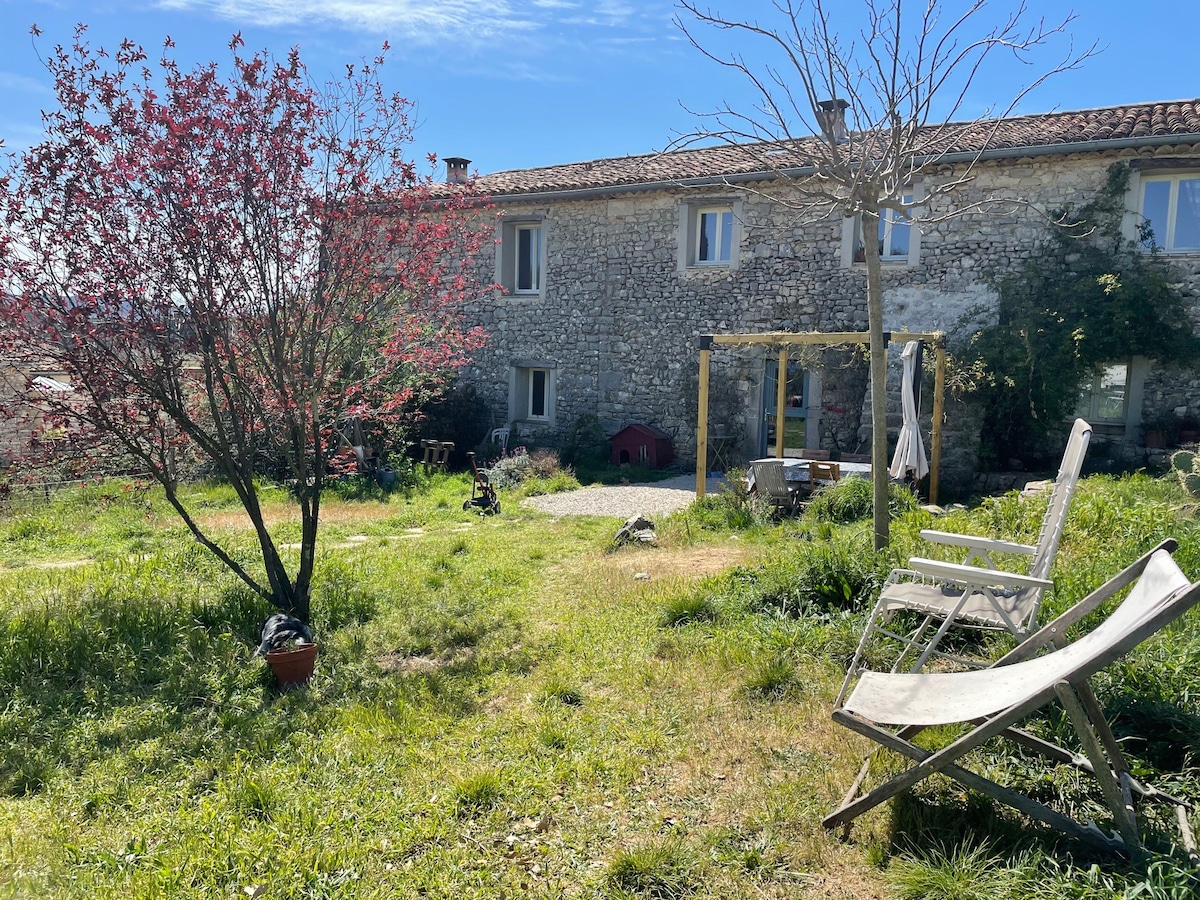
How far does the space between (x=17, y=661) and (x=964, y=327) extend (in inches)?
463

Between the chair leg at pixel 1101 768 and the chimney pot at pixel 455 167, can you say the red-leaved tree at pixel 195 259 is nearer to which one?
the chair leg at pixel 1101 768

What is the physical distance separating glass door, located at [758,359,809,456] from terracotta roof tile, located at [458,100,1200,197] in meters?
3.42

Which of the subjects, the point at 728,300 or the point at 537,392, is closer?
the point at 728,300

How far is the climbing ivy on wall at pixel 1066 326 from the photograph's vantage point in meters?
10.8

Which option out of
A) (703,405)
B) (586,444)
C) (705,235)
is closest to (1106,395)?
(703,405)

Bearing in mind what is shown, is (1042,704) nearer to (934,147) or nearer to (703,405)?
(703,405)

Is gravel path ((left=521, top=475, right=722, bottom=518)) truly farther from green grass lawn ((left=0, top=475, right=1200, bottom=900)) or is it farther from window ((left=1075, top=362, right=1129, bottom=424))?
window ((left=1075, top=362, right=1129, bottom=424))

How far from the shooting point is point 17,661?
15.8 feet

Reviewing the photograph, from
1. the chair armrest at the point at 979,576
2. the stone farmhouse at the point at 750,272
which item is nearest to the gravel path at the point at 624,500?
the stone farmhouse at the point at 750,272

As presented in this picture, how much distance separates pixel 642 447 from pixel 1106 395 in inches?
277

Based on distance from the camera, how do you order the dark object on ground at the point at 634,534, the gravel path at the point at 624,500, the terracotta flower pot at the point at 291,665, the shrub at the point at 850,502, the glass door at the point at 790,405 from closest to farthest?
the terracotta flower pot at the point at 291,665
the dark object on ground at the point at 634,534
the shrub at the point at 850,502
the gravel path at the point at 624,500
the glass door at the point at 790,405

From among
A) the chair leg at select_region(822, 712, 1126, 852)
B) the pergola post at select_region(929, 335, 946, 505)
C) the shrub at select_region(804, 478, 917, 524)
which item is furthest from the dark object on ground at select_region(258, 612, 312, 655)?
the pergola post at select_region(929, 335, 946, 505)

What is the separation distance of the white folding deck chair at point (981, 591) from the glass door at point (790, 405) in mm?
9718

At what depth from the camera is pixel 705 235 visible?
14.4m
